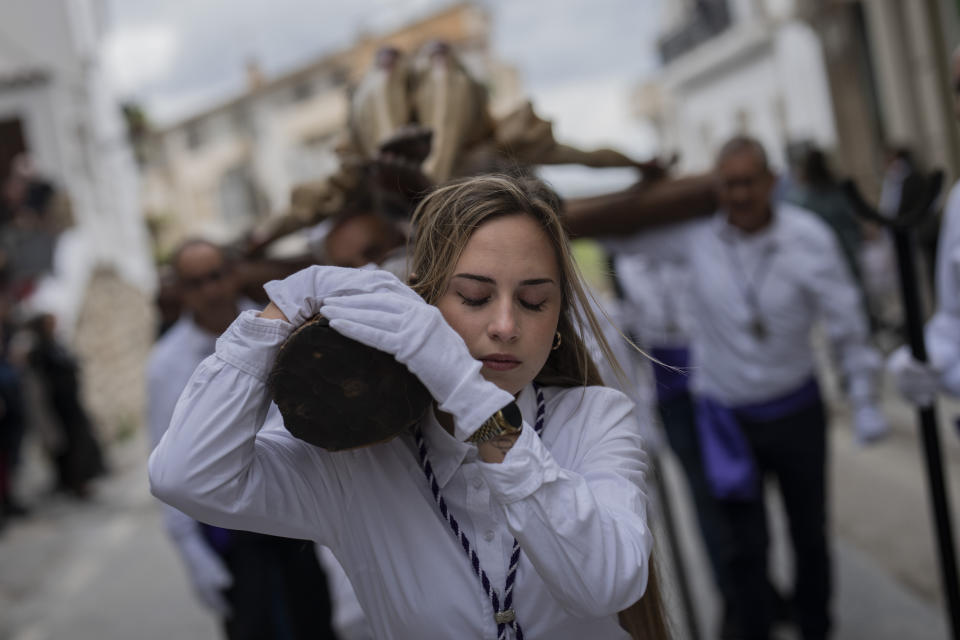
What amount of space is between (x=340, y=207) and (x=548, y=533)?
1.89 meters

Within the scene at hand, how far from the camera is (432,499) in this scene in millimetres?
1828

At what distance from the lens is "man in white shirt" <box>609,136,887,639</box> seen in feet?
14.0

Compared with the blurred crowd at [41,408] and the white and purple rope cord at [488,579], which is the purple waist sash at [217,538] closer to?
the white and purple rope cord at [488,579]

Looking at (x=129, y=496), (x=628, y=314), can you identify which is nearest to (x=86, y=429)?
(x=129, y=496)

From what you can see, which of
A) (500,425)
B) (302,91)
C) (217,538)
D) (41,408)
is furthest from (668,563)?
(302,91)

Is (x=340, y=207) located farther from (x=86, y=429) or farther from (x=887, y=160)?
(x=86, y=429)

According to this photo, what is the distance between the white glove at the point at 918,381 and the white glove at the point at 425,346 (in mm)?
2180

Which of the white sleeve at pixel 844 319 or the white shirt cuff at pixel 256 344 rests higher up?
the white shirt cuff at pixel 256 344

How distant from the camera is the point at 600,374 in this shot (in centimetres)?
210

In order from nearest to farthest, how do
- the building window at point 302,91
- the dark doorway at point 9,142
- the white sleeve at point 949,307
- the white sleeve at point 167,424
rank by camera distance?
the white sleeve at point 949,307
the white sleeve at point 167,424
the dark doorway at point 9,142
the building window at point 302,91

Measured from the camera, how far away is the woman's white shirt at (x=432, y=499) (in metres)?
1.59

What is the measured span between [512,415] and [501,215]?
15.6 inches

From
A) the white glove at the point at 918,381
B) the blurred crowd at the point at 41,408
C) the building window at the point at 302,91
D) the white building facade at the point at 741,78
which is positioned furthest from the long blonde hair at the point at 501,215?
the building window at the point at 302,91

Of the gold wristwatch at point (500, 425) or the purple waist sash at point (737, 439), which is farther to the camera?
the purple waist sash at point (737, 439)
